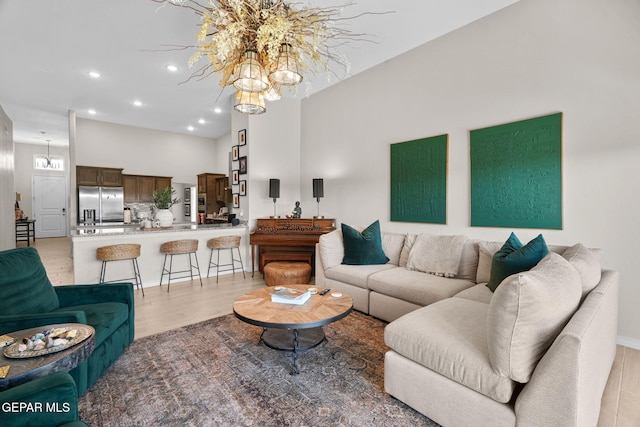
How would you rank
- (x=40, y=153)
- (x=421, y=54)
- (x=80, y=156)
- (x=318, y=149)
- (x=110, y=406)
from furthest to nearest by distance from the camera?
(x=40, y=153) → (x=80, y=156) → (x=318, y=149) → (x=421, y=54) → (x=110, y=406)

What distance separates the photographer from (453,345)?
1.67m

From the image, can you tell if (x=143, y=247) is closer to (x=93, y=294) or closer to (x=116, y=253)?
(x=116, y=253)

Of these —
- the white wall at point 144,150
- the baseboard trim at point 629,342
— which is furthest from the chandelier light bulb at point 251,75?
the white wall at point 144,150

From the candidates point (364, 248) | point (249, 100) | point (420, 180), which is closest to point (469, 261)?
point (364, 248)

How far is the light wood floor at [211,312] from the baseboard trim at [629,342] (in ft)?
0.13

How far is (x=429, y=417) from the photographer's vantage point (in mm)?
1699

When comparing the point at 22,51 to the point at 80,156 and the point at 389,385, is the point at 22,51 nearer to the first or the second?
the point at 80,156

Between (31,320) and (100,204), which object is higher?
(100,204)

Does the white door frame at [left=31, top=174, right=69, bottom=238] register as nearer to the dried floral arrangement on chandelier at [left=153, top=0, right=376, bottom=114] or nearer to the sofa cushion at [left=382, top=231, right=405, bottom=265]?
the dried floral arrangement on chandelier at [left=153, top=0, right=376, bottom=114]

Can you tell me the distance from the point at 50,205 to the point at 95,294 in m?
10.8

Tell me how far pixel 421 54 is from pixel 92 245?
5092 mm

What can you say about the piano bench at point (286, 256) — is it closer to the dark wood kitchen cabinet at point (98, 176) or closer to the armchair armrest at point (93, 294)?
the armchair armrest at point (93, 294)

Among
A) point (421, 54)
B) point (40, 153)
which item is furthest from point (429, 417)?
point (40, 153)

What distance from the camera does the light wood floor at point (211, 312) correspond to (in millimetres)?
1854
